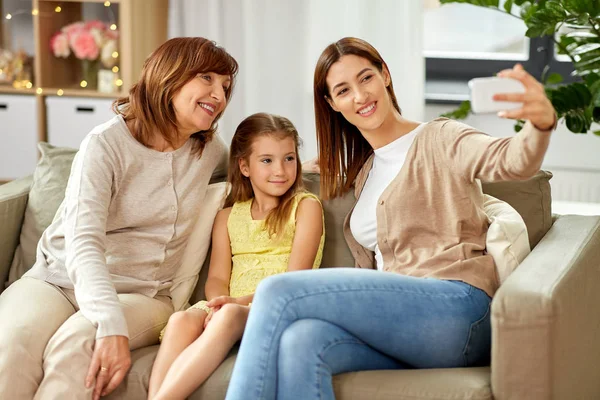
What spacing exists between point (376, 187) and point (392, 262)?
0.18 metres

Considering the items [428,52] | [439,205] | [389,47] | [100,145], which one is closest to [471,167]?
[439,205]

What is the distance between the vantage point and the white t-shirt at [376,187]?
6.63 feet

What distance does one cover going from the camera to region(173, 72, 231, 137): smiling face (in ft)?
6.95

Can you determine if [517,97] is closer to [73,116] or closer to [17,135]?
[73,116]

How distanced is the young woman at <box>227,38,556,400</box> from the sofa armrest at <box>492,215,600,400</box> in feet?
0.45

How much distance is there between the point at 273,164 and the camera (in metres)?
2.21

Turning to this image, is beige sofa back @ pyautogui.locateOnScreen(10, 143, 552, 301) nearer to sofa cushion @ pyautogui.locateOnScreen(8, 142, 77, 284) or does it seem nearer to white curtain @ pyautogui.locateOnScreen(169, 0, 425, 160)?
sofa cushion @ pyautogui.locateOnScreen(8, 142, 77, 284)

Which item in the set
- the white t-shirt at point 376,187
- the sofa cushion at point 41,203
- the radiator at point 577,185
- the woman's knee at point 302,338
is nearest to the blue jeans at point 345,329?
the woman's knee at point 302,338

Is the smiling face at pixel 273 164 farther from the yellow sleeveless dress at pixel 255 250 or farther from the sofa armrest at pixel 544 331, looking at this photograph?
the sofa armrest at pixel 544 331

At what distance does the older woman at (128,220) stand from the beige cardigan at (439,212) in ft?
1.70

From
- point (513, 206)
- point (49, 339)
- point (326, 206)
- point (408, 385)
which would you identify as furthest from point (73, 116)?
point (408, 385)

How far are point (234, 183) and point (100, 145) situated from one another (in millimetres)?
389

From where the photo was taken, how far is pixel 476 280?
1.85 meters

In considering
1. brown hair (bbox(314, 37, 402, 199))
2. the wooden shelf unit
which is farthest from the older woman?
the wooden shelf unit
